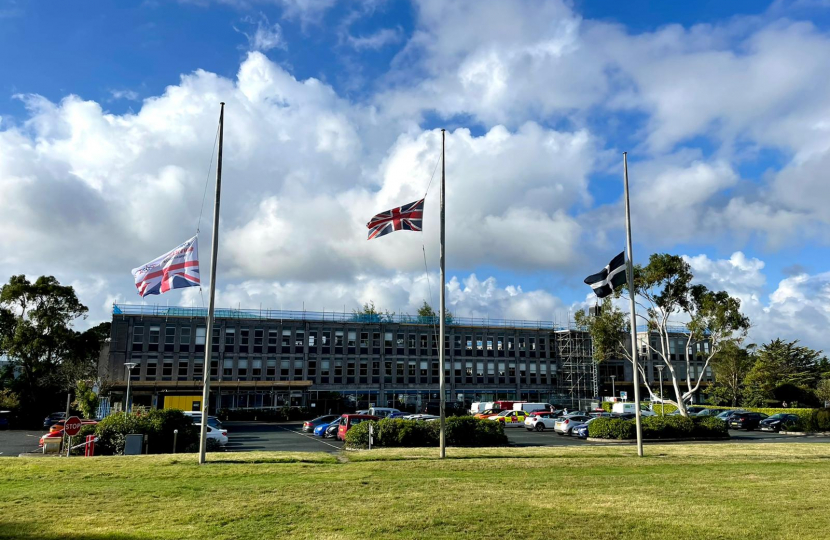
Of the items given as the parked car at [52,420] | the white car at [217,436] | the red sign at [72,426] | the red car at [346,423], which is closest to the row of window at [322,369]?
the parked car at [52,420]

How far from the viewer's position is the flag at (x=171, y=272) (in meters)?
22.1

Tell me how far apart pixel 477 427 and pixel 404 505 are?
17.1 m

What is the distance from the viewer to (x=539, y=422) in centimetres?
4834

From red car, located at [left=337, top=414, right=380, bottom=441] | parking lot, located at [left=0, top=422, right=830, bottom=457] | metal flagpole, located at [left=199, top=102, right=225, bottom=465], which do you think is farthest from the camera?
red car, located at [left=337, top=414, right=380, bottom=441]

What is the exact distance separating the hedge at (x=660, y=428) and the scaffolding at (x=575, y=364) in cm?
4993

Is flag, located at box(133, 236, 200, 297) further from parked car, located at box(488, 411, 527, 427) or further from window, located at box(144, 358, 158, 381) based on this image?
window, located at box(144, 358, 158, 381)

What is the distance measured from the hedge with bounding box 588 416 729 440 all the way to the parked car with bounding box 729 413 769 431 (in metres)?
14.0

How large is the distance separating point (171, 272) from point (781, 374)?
71.0m

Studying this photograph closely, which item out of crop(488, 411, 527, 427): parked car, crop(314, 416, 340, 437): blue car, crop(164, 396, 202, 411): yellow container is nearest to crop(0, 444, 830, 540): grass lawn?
crop(314, 416, 340, 437): blue car

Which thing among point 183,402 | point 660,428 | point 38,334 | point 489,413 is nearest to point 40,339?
point 38,334

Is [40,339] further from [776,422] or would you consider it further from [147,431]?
[776,422]

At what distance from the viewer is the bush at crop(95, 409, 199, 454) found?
85.5 feet

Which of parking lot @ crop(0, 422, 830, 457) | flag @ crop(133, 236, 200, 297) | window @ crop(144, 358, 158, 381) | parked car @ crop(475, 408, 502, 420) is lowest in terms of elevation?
parking lot @ crop(0, 422, 830, 457)

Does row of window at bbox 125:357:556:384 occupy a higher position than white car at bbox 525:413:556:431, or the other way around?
row of window at bbox 125:357:556:384
